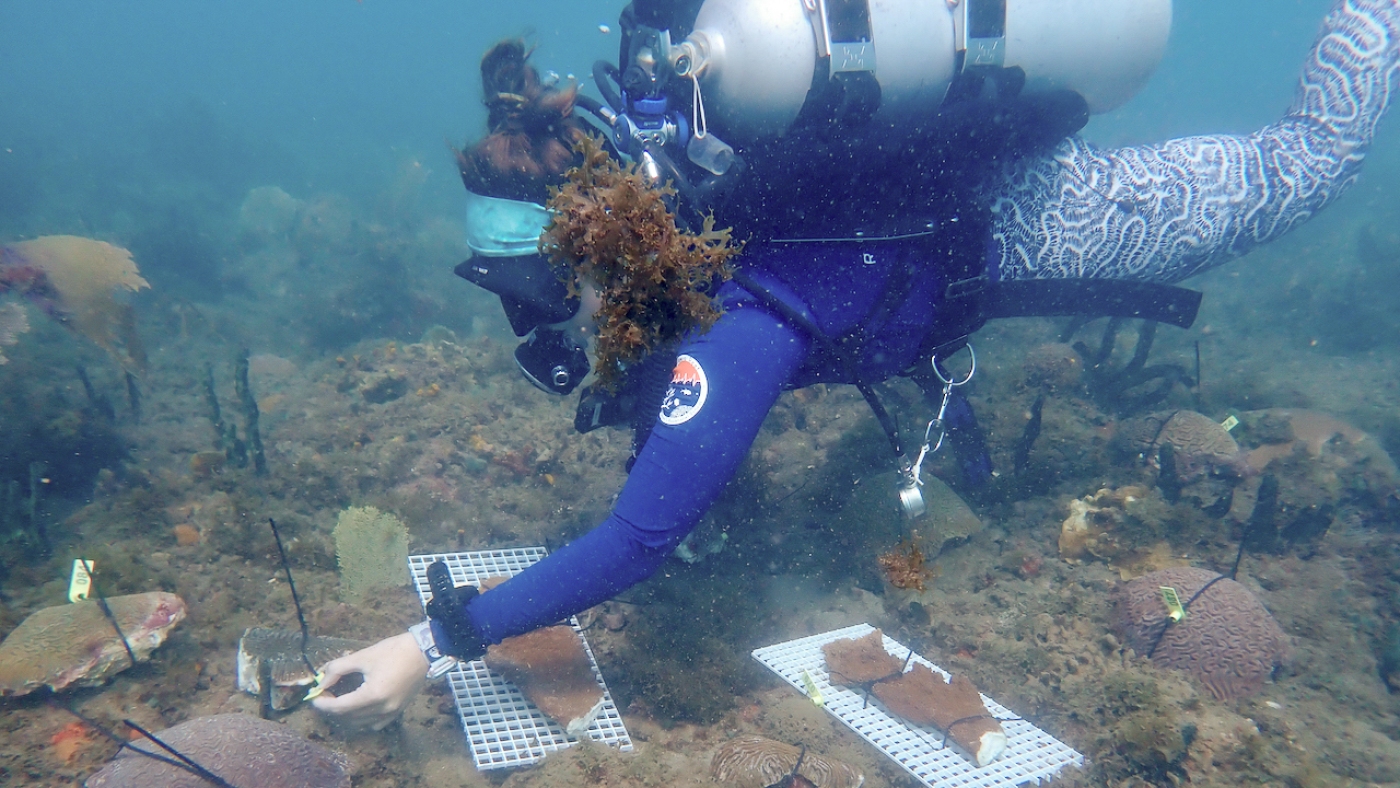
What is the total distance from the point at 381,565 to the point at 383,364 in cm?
383

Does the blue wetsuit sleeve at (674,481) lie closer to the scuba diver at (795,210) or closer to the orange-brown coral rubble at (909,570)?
the scuba diver at (795,210)

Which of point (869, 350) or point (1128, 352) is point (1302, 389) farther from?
point (869, 350)

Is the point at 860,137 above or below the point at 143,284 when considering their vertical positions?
above

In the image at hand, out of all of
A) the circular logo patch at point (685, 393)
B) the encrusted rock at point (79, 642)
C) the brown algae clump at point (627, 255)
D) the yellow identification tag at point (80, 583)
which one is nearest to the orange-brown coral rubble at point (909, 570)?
the circular logo patch at point (685, 393)

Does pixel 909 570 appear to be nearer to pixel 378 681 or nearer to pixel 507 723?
pixel 507 723

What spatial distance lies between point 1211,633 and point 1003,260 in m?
2.30

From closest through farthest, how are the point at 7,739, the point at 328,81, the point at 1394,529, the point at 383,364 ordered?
1. the point at 7,739
2. the point at 1394,529
3. the point at 383,364
4. the point at 328,81

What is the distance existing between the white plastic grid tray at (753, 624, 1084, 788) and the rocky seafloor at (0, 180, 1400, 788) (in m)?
0.18

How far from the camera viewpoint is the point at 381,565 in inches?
157

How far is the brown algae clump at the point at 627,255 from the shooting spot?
2006 mm

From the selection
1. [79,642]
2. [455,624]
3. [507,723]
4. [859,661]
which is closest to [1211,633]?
[859,661]

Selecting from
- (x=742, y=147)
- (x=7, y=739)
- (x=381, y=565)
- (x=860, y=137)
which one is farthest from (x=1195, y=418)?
(x=7, y=739)

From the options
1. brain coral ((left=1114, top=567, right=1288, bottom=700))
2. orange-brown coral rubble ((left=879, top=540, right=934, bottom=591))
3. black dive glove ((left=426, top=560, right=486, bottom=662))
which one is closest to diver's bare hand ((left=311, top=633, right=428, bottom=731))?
black dive glove ((left=426, top=560, right=486, bottom=662))

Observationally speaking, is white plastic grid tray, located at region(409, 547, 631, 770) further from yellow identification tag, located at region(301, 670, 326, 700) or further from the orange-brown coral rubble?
the orange-brown coral rubble
